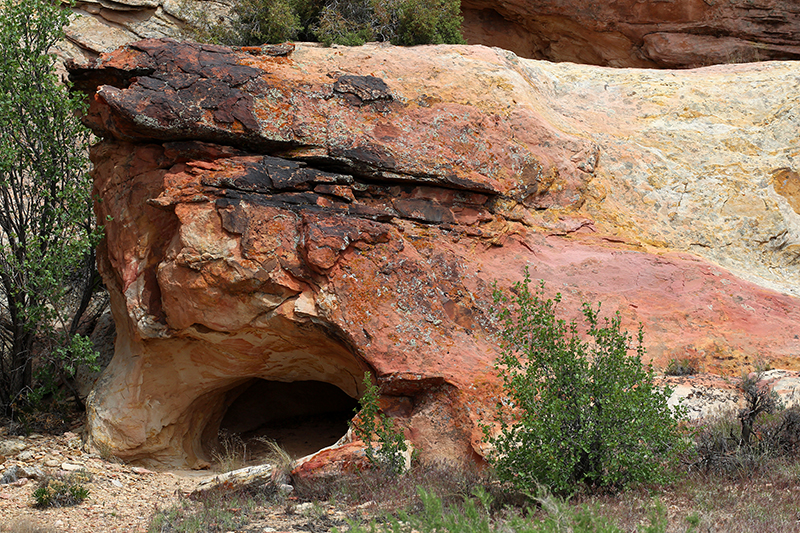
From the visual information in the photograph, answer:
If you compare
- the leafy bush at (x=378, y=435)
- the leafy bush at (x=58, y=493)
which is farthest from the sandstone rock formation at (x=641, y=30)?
the leafy bush at (x=58, y=493)

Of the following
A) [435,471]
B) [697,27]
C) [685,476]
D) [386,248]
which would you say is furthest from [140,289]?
[697,27]

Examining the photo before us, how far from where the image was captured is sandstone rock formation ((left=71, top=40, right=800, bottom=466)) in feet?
24.7

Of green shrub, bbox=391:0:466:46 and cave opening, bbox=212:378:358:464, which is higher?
green shrub, bbox=391:0:466:46

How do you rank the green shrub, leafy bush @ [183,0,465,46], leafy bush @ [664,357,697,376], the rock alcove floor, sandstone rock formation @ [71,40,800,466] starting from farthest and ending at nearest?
the green shrub → leafy bush @ [183,0,465,46] → leafy bush @ [664,357,697,376] → sandstone rock formation @ [71,40,800,466] → the rock alcove floor

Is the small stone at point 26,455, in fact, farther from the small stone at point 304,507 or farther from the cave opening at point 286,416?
the small stone at point 304,507

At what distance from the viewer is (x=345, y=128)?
8.28 meters

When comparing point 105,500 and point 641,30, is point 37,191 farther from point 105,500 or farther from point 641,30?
point 641,30

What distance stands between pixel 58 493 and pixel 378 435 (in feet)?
10.5

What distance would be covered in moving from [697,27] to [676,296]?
898 centimetres

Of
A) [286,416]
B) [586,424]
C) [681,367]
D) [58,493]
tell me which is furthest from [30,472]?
[681,367]

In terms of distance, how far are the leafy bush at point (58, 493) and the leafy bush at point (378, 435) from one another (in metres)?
2.79

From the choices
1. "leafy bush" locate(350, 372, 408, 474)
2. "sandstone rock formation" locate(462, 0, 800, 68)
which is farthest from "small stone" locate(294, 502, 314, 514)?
"sandstone rock formation" locate(462, 0, 800, 68)

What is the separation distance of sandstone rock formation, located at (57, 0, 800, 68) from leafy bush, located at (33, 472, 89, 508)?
11.0 metres

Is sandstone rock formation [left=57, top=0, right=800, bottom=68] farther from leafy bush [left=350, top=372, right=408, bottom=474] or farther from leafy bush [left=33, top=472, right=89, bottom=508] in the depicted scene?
leafy bush [left=350, top=372, right=408, bottom=474]
